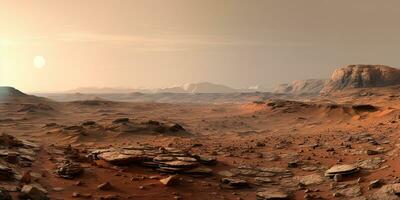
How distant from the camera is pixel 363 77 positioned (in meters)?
138

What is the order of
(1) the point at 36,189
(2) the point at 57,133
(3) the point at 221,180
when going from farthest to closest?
1. (2) the point at 57,133
2. (3) the point at 221,180
3. (1) the point at 36,189

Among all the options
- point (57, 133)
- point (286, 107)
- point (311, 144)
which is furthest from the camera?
point (286, 107)

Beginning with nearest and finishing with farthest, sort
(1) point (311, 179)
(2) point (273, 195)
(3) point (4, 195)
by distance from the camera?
(3) point (4, 195) < (2) point (273, 195) < (1) point (311, 179)

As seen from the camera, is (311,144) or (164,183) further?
(311,144)

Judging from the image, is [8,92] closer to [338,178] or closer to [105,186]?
[105,186]

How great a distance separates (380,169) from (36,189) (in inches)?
600

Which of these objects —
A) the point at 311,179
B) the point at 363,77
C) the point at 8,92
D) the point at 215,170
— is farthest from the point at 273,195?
the point at 363,77

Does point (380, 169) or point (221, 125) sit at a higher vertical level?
point (380, 169)

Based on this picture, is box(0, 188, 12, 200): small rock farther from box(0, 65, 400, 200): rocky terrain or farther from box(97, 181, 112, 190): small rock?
box(97, 181, 112, 190): small rock

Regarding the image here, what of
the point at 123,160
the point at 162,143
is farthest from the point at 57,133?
the point at 123,160

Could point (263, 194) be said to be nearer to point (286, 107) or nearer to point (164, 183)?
point (164, 183)

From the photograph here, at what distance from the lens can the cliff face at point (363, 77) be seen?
→ 425 feet

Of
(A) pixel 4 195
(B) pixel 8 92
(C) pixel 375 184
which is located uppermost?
(A) pixel 4 195

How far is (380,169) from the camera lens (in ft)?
59.1
